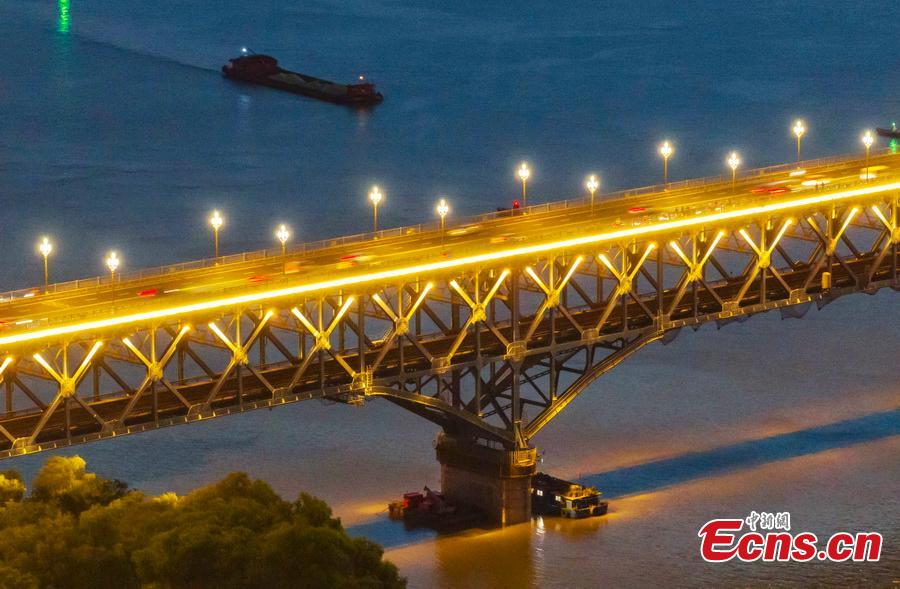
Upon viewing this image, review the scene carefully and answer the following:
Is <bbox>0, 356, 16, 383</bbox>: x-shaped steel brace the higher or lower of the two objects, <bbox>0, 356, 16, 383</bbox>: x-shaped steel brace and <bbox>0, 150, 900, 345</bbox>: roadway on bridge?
the lower

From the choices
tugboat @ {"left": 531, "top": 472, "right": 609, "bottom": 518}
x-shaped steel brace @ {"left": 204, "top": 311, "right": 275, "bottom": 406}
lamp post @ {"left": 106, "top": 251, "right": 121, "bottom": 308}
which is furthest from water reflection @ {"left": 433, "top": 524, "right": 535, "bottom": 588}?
lamp post @ {"left": 106, "top": 251, "right": 121, "bottom": 308}

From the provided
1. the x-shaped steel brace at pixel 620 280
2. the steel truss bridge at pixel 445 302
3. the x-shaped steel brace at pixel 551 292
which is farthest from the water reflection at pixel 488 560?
the x-shaped steel brace at pixel 620 280

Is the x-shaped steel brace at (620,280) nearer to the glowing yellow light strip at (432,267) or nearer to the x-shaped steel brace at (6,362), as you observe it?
the glowing yellow light strip at (432,267)

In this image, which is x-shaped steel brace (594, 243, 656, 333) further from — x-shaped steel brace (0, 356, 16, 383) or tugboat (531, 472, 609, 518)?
x-shaped steel brace (0, 356, 16, 383)

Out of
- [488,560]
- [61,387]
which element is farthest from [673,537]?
[61,387]

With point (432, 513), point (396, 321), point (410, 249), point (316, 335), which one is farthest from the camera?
point (410, 249)

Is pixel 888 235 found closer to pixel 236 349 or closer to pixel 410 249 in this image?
pixel 410 249
